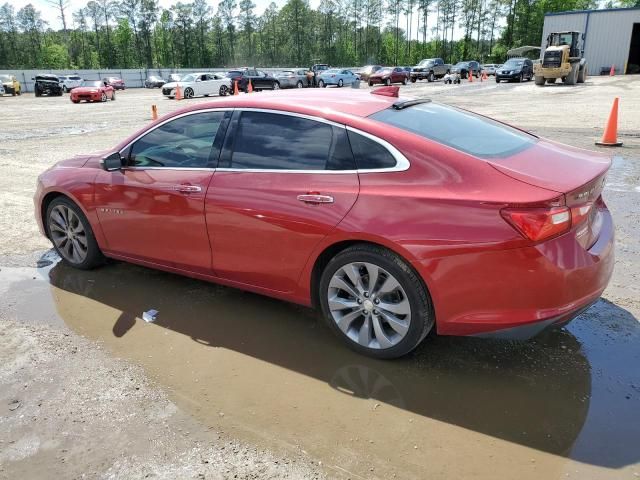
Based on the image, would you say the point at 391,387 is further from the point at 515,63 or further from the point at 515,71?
the point at 515,63

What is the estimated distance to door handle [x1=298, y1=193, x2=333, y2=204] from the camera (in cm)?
329

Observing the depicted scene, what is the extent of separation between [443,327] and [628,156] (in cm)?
836

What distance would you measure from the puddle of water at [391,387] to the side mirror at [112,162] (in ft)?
3.62

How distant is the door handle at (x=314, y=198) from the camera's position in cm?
329

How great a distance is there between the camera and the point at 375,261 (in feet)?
10.4

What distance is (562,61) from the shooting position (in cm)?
3297

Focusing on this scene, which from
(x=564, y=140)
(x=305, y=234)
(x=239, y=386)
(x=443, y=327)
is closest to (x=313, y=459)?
(x=239, y=386)

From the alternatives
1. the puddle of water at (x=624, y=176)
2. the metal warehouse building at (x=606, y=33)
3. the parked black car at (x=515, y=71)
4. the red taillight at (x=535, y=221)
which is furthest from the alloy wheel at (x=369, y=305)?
the metal warehouse building at (x=606, y=33)

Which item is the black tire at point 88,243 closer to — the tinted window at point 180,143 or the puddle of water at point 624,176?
the tinted window at point 180,143

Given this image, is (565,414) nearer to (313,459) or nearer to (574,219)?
(574,219)

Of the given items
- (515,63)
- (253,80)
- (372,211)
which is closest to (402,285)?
(372,211)

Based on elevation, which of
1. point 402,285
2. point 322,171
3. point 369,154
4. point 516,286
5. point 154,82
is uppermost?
point 369,154

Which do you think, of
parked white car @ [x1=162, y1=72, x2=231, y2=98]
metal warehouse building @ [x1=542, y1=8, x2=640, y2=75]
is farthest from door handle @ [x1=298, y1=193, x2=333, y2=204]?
metal warehouse building @ [x1=542, y1=8, x2=640, y2=75]

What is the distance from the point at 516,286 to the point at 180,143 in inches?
108
